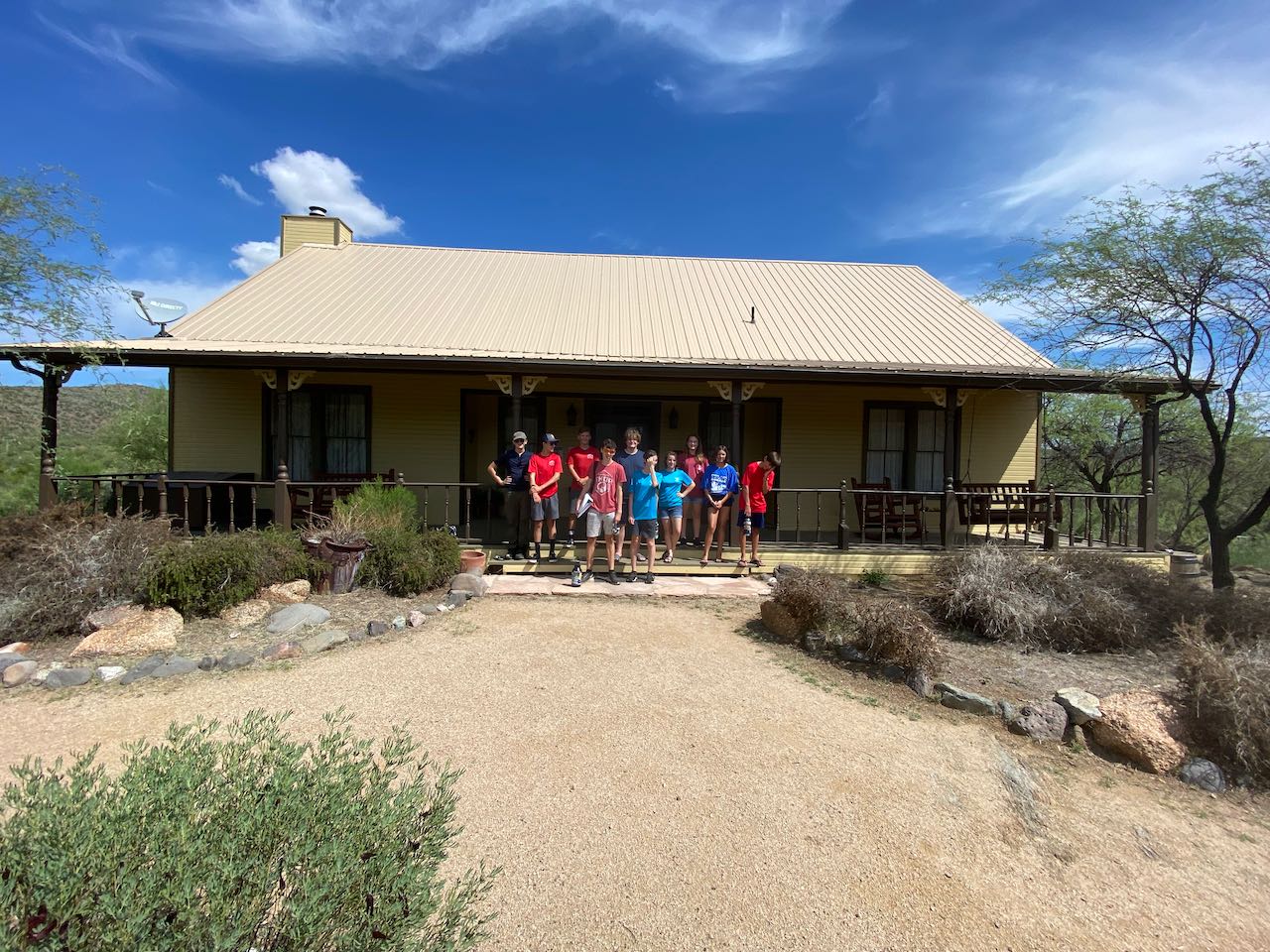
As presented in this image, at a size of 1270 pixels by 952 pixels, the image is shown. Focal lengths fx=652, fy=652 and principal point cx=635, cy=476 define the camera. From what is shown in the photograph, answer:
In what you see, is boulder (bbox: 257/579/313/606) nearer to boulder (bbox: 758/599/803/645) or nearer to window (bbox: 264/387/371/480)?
window (bbox: 264/387/371/480)

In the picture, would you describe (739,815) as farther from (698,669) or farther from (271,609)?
(271,609)

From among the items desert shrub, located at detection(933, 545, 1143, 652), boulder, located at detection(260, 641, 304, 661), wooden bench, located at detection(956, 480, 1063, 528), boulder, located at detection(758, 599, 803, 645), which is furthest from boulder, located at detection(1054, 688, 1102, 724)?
boulder, located at detection(260, 641, 304, 661)

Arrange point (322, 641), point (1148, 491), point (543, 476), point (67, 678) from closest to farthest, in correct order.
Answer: point (67, 678)
point (322, 641)
point (543, 476)
point (1148, 491)

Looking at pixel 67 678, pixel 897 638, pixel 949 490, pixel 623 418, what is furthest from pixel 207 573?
pixel 949 490

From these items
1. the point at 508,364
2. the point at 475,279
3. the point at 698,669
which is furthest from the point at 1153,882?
the point at 475,279

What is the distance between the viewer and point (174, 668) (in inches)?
194

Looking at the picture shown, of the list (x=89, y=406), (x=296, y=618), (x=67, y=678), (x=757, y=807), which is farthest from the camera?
(x=89, y=406)

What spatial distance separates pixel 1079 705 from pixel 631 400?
7.96 meters

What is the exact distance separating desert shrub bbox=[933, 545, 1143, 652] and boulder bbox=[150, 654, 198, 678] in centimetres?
656

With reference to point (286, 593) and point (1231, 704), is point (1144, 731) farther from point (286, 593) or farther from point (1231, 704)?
point (286, 593)

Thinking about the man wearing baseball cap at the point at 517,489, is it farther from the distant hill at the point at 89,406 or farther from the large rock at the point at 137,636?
the distant hill at the point at 89,406

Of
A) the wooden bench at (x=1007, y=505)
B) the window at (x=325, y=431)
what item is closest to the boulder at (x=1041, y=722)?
the wooden bench at (x=1007, y=505)

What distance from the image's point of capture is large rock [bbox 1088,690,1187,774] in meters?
3.93

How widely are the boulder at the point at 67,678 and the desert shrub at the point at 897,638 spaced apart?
591 cm
